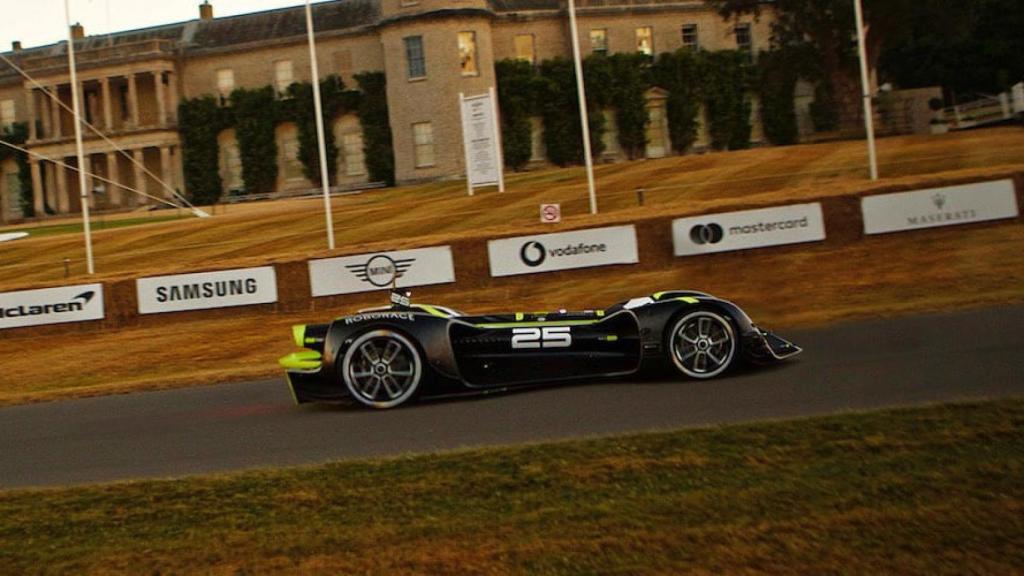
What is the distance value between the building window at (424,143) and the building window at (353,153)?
3942 millimetres

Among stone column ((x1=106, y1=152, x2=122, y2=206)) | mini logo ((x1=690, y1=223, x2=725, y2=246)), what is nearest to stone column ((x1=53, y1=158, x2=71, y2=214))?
stone column ((x1=106, y1=152, x2=122, y2=206))

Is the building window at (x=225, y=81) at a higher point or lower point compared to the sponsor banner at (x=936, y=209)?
higher

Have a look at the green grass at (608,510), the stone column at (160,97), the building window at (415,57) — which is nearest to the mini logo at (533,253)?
the green grass at (608,510)

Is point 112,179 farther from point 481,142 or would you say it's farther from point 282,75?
point 481,142

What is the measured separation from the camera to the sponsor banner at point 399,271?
60.3 feet

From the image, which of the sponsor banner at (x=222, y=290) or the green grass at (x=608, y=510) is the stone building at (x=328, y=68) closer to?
the sponsor banner at (x=222, y=290)

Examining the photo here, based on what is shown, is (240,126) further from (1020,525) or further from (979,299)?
(1020,525)

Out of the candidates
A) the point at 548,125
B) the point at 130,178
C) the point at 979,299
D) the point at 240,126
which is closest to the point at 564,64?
the point at 548,125

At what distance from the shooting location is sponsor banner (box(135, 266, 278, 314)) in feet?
61.0

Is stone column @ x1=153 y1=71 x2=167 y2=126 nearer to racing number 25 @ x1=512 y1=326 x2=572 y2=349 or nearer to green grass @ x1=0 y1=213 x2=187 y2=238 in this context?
green grass @ x1=0 y1=213 x2=187 y2=238

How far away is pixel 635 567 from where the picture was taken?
5266 millimetres

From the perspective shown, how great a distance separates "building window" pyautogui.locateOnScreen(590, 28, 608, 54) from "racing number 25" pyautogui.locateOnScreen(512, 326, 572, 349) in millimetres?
49366

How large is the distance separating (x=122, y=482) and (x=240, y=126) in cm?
5187

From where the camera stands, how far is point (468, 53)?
53844 millimetres
